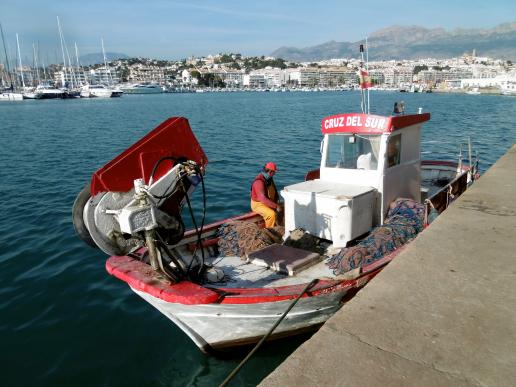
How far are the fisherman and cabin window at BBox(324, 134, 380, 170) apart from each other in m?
1.20

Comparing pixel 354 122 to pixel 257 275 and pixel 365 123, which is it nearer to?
pixel 365 123

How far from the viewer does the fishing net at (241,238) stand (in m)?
7.39

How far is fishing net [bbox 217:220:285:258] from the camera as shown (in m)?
7.39

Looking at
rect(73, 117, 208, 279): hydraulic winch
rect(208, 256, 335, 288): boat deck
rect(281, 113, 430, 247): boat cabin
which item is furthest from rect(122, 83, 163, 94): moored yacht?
rect(73, 117, 208, 279): hydraulic winch

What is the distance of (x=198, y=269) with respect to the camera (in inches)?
247

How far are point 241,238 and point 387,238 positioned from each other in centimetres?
248

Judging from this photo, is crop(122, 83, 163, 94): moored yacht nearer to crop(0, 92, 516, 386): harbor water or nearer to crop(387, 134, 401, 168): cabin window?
crop(0, 92, 516, 386): harbor water

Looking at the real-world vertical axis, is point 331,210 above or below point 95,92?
below

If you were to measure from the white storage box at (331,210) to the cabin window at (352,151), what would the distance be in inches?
23.2

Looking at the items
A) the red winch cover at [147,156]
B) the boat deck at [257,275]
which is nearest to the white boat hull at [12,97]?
the boat deck at [257,275]

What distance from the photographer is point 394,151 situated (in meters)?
8.18

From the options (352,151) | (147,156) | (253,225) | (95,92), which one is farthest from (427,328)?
(95,92)

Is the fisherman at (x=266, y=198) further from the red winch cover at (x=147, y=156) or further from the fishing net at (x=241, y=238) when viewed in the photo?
the red winch cover at (x=147, y=156)

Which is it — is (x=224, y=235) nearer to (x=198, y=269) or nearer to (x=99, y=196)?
(x=198, y=269)
